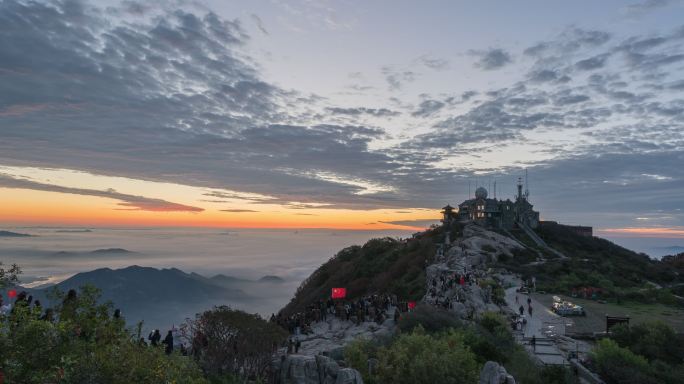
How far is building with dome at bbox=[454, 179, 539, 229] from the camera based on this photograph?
98713 millimetres

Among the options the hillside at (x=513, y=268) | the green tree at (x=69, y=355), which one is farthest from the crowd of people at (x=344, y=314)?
the green tree at (x=69, y=355)

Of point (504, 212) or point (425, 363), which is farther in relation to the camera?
point (504, 212)

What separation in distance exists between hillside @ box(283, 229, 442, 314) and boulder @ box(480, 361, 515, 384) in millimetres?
29021

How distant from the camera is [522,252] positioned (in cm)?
7469

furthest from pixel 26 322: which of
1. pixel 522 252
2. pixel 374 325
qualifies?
pixel 522 252

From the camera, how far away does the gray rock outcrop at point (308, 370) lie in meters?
21.0

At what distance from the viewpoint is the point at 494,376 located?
18234 mm

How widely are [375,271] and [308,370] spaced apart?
1947 inches

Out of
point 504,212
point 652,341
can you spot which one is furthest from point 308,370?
point 504,212

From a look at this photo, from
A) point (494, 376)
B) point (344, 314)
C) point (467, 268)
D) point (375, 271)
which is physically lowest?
point (344, 314)

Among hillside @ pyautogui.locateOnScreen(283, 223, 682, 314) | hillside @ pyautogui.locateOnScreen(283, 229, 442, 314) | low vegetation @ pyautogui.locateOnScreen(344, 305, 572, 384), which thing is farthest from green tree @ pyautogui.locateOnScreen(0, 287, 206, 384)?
hillside @ pyautogui.locateOnScreen(283, 229, 442, 314)

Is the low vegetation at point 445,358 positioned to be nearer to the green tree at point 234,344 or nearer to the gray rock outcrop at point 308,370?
the gray rock outcrop at point 308,370

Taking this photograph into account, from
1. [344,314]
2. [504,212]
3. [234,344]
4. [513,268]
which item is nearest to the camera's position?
[234,344]

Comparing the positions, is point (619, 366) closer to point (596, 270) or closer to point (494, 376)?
point (494, 376)
